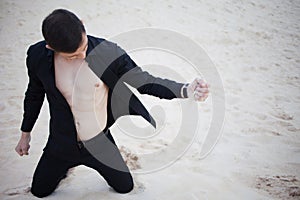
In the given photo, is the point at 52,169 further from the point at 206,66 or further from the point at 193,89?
the point at 206,66

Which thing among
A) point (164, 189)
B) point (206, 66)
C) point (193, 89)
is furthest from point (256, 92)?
point (193, 89)

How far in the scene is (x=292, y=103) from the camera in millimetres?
4055

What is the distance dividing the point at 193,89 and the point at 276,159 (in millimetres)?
1441

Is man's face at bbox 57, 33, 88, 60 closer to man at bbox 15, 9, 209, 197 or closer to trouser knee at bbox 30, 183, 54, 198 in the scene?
man at bbox 15, 9, 209, 197

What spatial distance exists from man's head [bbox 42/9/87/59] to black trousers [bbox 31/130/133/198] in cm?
70

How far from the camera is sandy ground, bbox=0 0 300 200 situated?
2.43 meters

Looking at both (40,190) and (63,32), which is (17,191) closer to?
(40,190)

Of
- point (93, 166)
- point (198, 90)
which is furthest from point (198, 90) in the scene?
point (93, 166)

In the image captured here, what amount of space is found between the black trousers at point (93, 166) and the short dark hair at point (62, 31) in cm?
70

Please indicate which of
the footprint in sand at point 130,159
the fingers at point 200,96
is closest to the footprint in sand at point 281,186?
the footprint in sand at point 130,159

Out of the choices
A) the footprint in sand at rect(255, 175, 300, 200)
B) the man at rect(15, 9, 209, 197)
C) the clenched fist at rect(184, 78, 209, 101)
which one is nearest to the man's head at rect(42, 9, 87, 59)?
the man at rect(15, 9, 209, 197)

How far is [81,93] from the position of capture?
77.1 inches

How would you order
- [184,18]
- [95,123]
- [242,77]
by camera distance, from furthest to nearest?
[184,18] < [242,77] < [95,123]

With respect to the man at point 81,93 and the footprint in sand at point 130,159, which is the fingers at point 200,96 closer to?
the man at point 81,93
